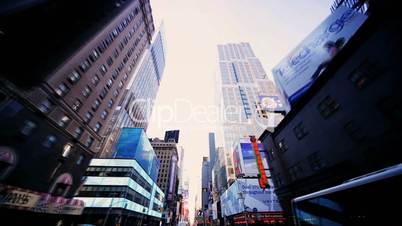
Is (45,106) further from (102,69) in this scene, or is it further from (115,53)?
(115,53)

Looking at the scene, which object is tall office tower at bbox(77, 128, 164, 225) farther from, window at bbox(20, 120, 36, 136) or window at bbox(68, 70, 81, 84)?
window at bbox(68, 70, 81, 84)

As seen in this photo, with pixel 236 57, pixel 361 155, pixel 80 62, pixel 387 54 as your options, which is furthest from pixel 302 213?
pixel 236 57

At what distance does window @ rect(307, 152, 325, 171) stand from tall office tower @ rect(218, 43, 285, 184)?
4254cm

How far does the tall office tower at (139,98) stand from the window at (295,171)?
59.7 metres

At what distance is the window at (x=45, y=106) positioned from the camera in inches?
834

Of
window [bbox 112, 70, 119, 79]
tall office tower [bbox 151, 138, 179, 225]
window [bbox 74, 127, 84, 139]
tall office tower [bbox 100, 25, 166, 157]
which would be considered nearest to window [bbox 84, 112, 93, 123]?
window [bbox 74, 127, 84, 139]

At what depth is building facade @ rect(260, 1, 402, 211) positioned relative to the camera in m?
10.6

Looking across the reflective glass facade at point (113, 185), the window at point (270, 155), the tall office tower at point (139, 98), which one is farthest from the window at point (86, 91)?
the window at point (270, 155)

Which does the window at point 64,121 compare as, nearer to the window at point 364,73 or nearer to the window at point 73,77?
the window at point 73,77

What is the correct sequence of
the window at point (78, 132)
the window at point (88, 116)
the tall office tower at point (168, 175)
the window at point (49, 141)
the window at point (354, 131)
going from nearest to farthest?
the window at point (354, 131) → the window at point (49, 141) → the window at point (78, 132) → the window at point (88, 116) → the tall office tower at point (168, 175)

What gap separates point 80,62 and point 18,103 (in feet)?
43.9

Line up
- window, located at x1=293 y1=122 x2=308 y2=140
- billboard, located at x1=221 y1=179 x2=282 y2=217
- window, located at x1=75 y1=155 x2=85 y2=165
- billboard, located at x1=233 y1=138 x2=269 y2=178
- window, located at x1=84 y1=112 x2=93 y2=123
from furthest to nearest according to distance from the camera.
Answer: billboard, located at x1=233 y1=138 x2=269 y2=178, billboard, located at x1=221 y1=179 x2=282 y2=217, window, located at x1=84 y1=112 x2=93 y2=123, window, located at x1=75 y1=155 x2=85 y2=165, window, located at x1=293 y1=122 x2=308 y2=140

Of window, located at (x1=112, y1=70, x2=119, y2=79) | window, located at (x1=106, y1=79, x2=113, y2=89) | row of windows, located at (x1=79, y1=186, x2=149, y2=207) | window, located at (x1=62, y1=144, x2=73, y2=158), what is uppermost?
window, located at (x1=112, y1=70, x2=119, y2=79)

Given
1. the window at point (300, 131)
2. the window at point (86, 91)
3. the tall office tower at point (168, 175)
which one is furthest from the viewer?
the tall office tower at point (168, 175)
